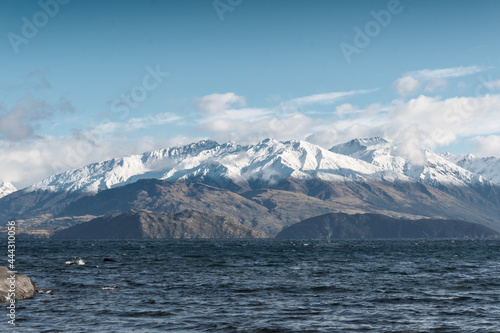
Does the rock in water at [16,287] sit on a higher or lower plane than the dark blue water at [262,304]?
higher

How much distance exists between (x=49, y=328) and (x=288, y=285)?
114ft

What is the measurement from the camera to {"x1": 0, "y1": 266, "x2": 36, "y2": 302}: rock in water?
53312 mm

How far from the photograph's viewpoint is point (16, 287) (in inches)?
2154

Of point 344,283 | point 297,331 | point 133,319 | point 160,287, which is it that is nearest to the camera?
point 297,331

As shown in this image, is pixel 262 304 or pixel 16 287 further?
pixel 16 287

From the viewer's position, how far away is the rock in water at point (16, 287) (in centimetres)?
5331

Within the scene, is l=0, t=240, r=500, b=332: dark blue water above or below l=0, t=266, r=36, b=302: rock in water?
below

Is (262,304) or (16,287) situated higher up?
(16,287)

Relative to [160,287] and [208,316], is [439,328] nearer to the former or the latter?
[208,316]

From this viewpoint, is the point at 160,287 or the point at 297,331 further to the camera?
the point at 160,287

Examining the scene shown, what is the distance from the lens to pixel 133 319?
4500cm

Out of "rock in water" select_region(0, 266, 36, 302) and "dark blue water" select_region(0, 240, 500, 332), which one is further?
"rock in water" select_region(0, 266, 36, 302)

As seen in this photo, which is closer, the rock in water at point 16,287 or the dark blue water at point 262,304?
the dark blue water at point 262,304

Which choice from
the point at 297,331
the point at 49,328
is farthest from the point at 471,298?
the point at 49,328
